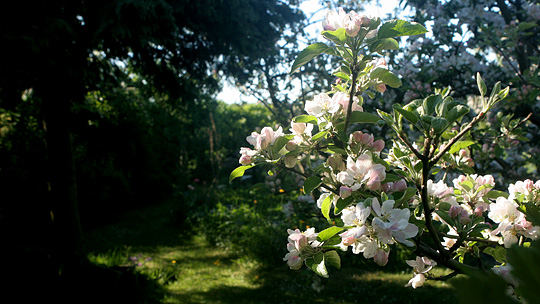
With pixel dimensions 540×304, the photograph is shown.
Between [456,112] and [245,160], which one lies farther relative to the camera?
[245,160]

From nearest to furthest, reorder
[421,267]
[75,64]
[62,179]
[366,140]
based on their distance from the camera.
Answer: [366,140] → [421,267] → [75,64] → [62,179]

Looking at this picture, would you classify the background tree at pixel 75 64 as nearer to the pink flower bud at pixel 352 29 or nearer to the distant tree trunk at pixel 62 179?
the distant tree trunk at pixel 62 179

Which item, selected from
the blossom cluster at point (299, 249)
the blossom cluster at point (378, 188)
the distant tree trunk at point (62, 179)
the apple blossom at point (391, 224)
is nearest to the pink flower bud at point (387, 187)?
the blossom cluster at point (378, 188)

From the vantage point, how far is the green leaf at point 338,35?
94cm

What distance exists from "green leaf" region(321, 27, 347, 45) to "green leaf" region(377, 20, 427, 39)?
84mm

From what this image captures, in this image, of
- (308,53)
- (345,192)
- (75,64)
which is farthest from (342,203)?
(75,64)

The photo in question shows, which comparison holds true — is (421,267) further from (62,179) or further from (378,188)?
(62,179)

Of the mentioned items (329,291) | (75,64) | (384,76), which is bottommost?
(329,291)

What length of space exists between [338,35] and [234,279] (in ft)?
13.5

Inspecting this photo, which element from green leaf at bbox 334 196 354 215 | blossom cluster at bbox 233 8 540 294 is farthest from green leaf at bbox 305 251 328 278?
green leaf at bbox 334 196 354 215

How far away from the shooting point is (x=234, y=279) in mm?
4633

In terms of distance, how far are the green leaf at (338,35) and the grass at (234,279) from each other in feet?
7.07

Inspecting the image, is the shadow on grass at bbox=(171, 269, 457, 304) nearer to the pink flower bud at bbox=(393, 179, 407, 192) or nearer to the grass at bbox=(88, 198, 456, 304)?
the grass at bbox=(88, 198, 456, 304)

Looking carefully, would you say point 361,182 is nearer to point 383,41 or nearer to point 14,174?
point 383,41
